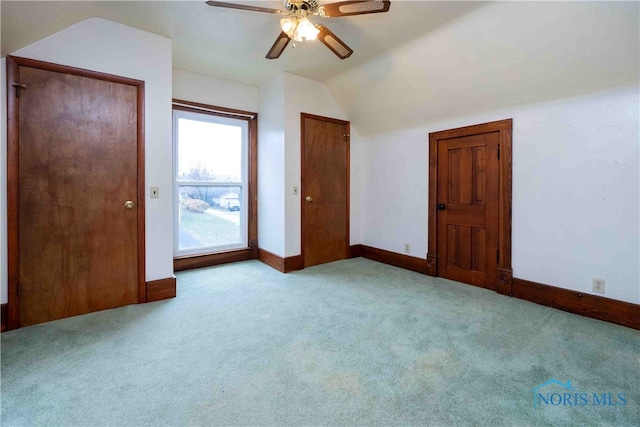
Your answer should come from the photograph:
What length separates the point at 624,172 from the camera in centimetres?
225

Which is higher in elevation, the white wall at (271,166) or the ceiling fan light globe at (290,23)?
the ceiling fan light globe at (290,23)

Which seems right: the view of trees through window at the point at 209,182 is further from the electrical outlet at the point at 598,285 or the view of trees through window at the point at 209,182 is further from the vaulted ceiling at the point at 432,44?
the electrical outlet at the point at 598,285

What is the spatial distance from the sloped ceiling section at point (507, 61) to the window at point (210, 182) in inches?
75.3

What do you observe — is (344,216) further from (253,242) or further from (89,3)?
(89,3)

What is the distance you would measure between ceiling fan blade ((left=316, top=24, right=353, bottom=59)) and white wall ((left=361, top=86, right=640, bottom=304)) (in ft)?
5.41

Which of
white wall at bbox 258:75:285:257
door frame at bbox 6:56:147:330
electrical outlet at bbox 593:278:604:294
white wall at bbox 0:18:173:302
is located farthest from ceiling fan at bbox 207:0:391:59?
electrical outlet at bbox 593:278:604:294

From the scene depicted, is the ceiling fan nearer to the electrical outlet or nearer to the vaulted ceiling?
the vaulted ceiling

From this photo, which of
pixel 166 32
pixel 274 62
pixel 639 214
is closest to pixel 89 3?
pixel 166 32

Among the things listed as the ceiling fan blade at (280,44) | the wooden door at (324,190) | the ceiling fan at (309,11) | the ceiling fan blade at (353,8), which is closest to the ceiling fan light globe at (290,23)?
the ceiling fan at (309,11)

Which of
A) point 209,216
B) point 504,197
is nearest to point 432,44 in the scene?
point 504,197

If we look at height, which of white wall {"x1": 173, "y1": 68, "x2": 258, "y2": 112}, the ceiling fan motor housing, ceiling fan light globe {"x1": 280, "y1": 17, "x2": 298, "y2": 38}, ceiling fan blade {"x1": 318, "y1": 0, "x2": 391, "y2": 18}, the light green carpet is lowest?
the light green carpet

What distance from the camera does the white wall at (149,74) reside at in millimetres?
2377

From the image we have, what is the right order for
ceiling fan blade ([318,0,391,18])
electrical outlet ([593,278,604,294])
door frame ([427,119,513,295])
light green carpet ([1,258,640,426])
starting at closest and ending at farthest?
light green carpet ([1,258,640,426])
ceiling fan blade ([318,0,391,18])
electrical outlet ([593,278,604,294])
door frame ([427,119,513,295])

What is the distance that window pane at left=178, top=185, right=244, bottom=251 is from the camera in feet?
12.5
